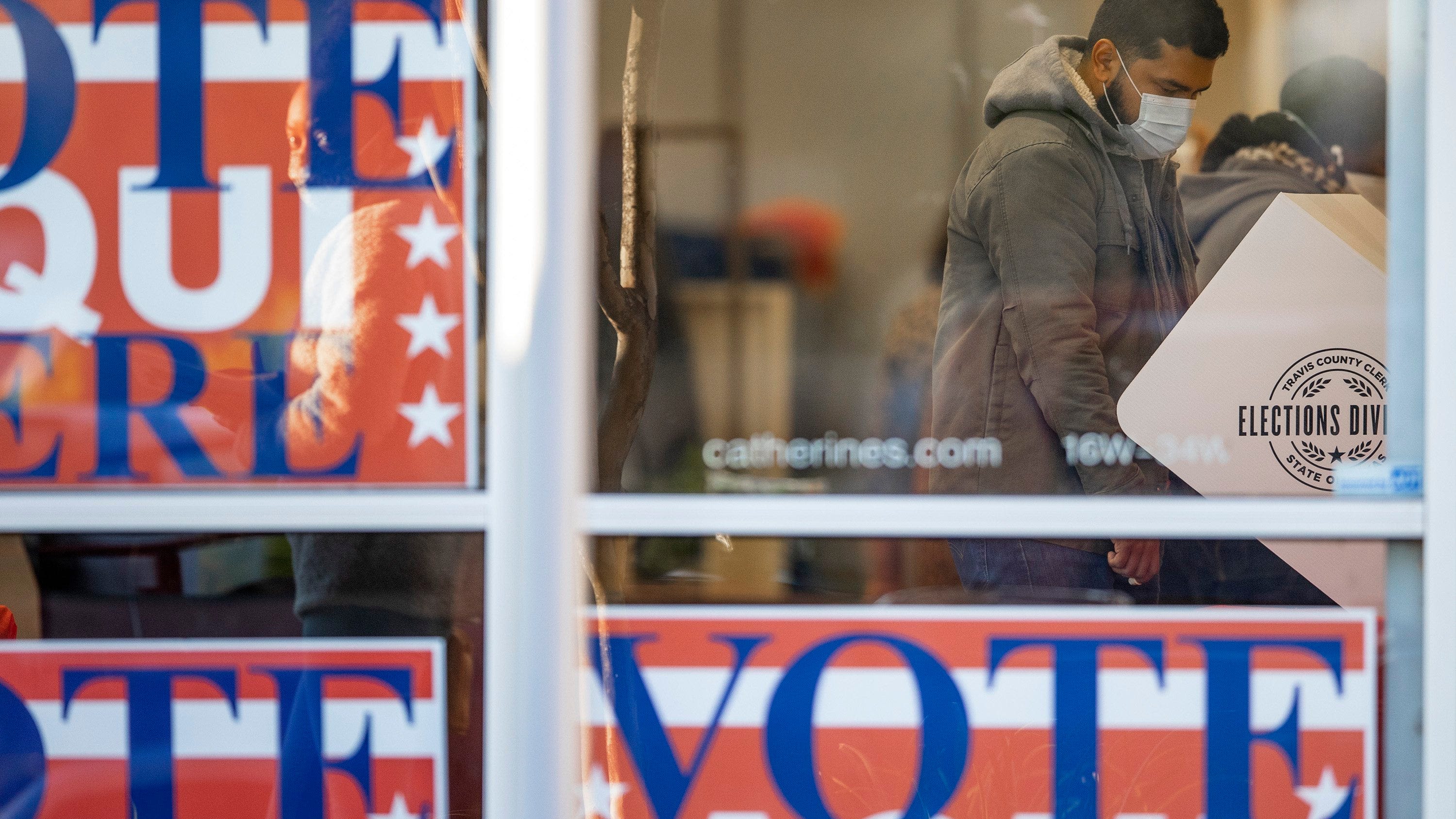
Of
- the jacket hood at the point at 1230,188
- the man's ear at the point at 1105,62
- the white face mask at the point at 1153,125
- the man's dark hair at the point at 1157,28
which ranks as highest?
the man's dark hair at the point at 1157,28

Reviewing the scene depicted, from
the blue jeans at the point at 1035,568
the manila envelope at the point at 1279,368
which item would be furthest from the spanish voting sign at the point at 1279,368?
the blue jeans at the point at 1035,568

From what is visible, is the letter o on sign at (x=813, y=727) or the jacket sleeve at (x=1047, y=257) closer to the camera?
the letter o on sign at (x=813, y=727)

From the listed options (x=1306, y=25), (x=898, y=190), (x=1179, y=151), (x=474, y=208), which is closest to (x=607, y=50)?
(x=474, y=208)

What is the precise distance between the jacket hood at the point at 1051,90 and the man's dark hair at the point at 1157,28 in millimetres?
60

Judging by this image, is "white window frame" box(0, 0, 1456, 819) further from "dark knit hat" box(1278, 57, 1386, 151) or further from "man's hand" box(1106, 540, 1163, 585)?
"dark knit hat" box(1278, 57, 1386, 151)

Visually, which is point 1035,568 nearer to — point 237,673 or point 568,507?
point 568,507

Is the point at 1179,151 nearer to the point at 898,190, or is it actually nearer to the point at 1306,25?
the point at 1306,25

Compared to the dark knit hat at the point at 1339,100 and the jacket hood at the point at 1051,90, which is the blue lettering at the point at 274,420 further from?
the dark knit hat at the point at 1339,100

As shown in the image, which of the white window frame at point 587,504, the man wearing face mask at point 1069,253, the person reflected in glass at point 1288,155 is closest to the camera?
the white window frame at point 587,504

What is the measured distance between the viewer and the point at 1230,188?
2.03 metres

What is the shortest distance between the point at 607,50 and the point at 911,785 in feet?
3.85

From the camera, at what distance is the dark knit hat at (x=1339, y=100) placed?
1727mm

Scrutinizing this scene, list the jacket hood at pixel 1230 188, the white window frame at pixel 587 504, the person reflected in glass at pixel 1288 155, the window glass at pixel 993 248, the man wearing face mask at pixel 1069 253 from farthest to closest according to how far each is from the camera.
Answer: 1. the jacket hood at pixel 1230 188
2. the person reflected in glass at pixel 1288 155
3. the man wearing face mask at pixel 1069 253
4. the window glass at pixel 993 248
5. the white window frame at pixel 587 504

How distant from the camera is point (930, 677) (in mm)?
1433
